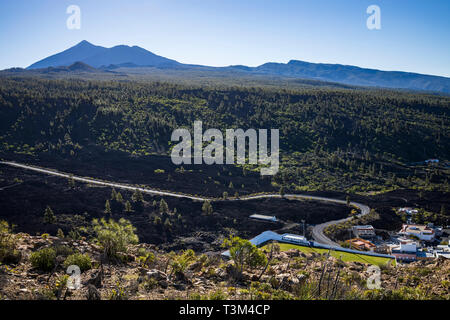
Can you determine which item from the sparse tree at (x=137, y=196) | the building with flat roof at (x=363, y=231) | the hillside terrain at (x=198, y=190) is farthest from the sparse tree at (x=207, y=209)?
the building with flat roof at (x=363, y=231)

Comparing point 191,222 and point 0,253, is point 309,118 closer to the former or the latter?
point 191,222

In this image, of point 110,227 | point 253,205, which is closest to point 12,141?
point 253,205

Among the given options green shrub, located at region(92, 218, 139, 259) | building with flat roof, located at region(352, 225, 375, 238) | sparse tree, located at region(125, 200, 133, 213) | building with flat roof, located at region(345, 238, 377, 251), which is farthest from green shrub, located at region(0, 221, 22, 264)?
building with flat roof, located at region(352, 225, 375, 238)

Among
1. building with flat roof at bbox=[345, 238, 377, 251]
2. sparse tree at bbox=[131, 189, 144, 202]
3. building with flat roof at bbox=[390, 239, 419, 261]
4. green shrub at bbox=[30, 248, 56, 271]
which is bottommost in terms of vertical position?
building with flat roof at bbox=[345, 238, 377, 251]

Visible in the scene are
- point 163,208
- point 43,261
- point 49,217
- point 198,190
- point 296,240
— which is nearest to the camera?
point 43,261

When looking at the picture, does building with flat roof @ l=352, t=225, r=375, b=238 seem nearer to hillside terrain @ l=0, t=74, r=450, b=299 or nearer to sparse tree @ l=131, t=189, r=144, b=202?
hillside terrain @ l=0, t=74, r=450, b=299

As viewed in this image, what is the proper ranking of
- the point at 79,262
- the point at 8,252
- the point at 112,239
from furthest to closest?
the point at 112,239 < the point at 8,252 < the point at 79,262

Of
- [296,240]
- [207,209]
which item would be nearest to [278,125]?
[207,209]

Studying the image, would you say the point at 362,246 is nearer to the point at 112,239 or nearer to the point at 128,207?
the point at 112,239
